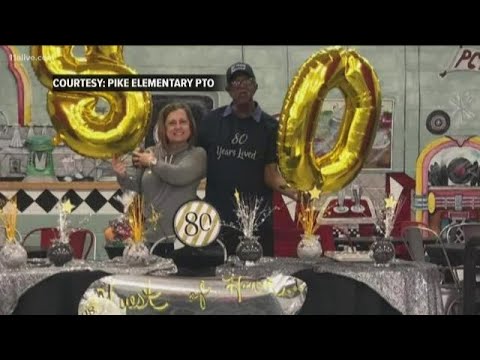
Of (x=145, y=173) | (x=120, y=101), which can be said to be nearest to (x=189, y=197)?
(x=145, y=173)

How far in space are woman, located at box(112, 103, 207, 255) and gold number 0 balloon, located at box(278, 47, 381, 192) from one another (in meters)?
0.61

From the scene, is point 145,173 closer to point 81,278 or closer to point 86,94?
point 86,94

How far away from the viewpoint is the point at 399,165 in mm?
6578

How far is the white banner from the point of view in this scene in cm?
646

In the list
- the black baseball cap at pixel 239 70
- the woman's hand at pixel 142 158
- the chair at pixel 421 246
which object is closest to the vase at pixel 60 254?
the woman's hand at pixel 142 158

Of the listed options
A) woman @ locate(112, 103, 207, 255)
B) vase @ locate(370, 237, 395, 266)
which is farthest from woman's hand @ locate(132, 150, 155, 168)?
vase @ locate(370, 237, 395, 266)

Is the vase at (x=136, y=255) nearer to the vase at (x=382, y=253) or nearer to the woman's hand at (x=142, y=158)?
the woman's hand at (x=142, y=158)

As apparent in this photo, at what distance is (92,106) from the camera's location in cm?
578

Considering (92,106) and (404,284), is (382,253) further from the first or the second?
(92,106)

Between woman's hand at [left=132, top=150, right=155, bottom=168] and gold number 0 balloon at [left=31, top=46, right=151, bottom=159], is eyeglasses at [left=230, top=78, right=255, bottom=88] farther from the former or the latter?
woman's hand at [left=132, top=150, right=155, bottom=168]

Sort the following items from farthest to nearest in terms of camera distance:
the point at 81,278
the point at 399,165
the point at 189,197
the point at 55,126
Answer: the point at 399,165 < the point at 55,126 < the point at 189,197 < the point at 81,278

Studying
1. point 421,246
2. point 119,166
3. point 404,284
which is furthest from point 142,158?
point 421,246

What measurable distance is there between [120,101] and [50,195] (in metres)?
1.05

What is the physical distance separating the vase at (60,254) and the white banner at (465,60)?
10.8ft
